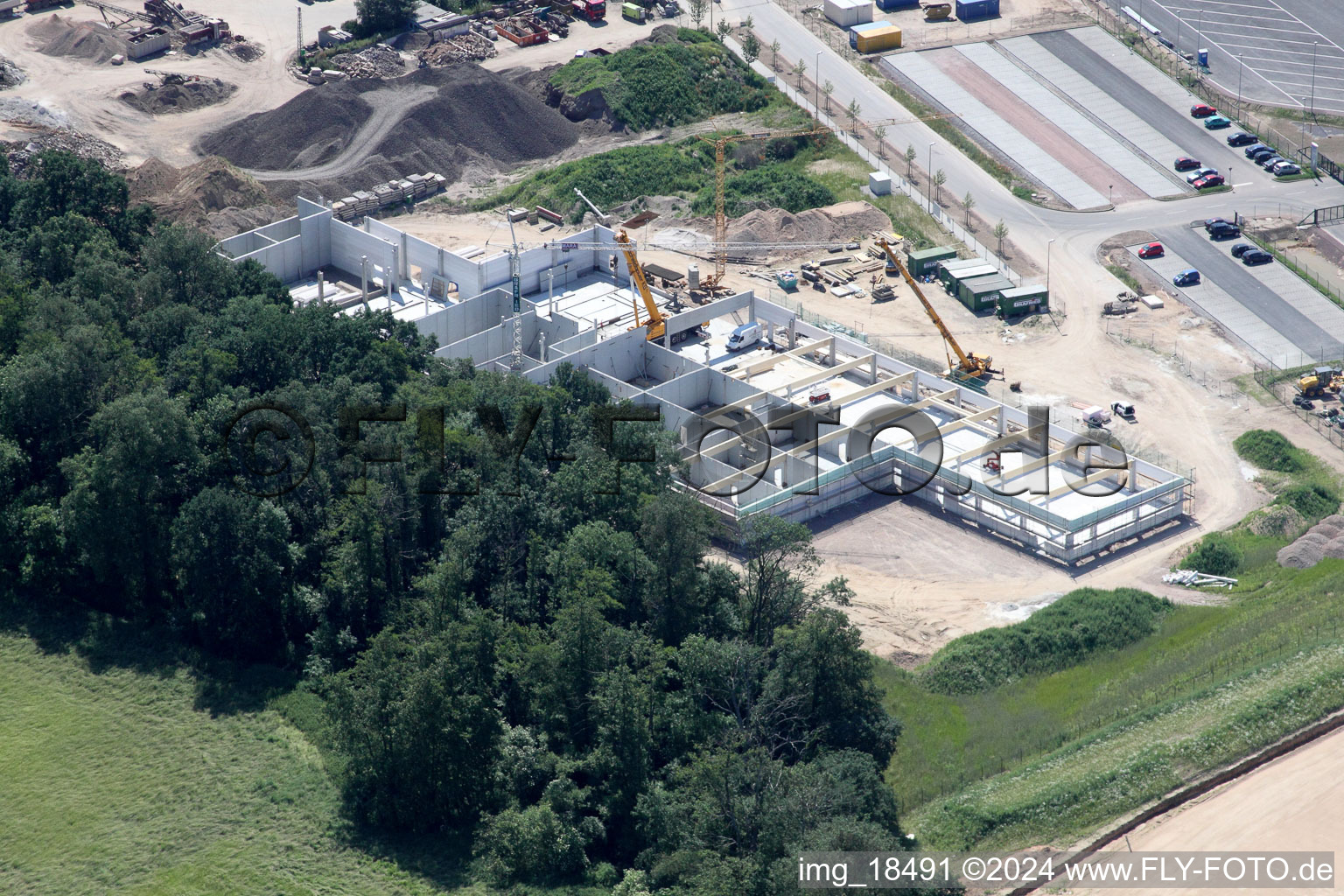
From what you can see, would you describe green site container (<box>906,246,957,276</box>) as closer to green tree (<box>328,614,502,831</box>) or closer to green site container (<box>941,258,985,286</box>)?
green site container (<box>941,258,985,286</box>)

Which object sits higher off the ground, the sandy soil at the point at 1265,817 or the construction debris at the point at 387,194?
the sandy soil at the point at 1265,817

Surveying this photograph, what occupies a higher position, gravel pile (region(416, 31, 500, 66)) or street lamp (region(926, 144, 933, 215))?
gravel pile (region(416, 31, 500, 66))

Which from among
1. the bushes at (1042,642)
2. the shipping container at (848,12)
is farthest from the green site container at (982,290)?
the shipping container at (848,12)

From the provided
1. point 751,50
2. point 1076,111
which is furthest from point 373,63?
point 1076,111

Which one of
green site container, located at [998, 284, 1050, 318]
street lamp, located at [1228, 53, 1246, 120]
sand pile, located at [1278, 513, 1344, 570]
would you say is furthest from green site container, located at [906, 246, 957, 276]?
street lamp, located at [1228, 53, 1246, 120]

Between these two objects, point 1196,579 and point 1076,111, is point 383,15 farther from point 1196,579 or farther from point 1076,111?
point 1196,579

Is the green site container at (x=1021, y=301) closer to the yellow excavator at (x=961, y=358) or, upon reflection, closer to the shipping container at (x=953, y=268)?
the shipping container at (x=953, y=268)

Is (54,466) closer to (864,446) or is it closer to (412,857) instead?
(412,857)
